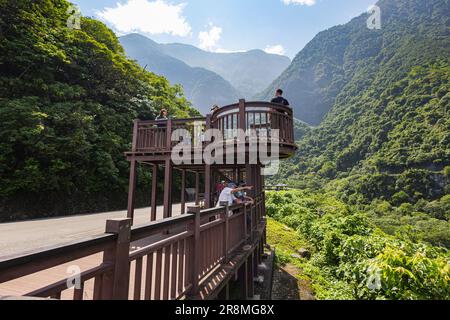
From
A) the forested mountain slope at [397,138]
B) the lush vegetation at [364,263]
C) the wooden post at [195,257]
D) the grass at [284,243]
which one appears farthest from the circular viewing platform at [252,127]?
the forested mountain slope at [397,138]

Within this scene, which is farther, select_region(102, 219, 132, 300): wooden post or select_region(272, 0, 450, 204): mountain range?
select_region(272, 0, 450, 204): mountain range

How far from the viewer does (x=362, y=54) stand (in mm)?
118625

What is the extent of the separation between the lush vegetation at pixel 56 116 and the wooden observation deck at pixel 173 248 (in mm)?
6010

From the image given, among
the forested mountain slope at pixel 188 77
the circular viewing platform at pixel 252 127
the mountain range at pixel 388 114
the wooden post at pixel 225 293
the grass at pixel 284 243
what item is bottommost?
the grass at pixel 284 243

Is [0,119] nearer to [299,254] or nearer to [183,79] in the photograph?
[299,254]

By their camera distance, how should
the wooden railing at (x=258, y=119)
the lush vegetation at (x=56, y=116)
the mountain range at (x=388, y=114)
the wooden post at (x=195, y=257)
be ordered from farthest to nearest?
the mountain range at (x=388, y=114)
the lush vegetation at (x=56, y=116)
the wooden railing at (x=258, y=119)
the wooden post at (x=195, y=257)

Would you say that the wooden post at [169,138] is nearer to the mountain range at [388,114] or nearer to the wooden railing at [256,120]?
the wooden railing at [256,120]

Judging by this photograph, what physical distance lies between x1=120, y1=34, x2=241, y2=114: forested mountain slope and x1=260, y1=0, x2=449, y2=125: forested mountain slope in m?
40.5

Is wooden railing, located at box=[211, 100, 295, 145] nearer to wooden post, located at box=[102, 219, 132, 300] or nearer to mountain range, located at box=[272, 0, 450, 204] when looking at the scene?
wooden post, located at box=[102, 219, 132, 300]

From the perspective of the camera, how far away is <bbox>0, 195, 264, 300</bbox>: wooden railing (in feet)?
3.78

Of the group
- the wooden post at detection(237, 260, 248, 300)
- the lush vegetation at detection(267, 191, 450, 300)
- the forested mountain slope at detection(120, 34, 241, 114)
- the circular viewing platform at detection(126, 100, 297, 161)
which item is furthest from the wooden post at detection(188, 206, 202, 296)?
the forested mountain slope at detection(120, 34, 241, 114)

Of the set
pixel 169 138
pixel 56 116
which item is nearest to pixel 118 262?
pixel 169 138

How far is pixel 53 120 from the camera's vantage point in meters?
11.9

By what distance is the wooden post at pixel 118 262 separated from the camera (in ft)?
5.04
